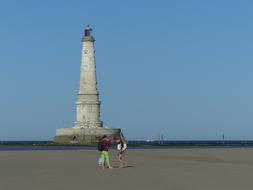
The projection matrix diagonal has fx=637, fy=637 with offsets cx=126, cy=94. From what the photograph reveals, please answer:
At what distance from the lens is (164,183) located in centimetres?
2147

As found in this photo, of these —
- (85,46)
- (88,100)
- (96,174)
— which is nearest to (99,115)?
(88,100)

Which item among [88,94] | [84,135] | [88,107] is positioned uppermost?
[88,94]

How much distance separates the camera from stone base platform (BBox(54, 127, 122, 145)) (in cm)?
9781

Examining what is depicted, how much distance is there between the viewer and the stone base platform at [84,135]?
97.8 metres

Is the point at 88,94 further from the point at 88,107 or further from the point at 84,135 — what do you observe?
the point at 84,135

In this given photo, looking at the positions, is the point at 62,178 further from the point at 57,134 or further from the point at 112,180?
the point at 57,134

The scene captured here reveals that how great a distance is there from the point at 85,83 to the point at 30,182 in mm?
75974

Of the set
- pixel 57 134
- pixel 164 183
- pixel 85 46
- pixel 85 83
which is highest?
pixel 85 46

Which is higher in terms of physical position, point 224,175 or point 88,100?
point 88,100

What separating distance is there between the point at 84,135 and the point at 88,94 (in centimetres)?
639

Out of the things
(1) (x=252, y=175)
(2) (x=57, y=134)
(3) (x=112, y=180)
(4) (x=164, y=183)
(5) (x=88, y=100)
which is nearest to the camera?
(4) (x=164, y=183)

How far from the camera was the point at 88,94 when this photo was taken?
97.3 metres

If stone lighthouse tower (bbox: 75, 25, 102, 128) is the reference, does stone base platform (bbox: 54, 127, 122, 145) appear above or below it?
below

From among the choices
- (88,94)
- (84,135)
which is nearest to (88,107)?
(88,94)
